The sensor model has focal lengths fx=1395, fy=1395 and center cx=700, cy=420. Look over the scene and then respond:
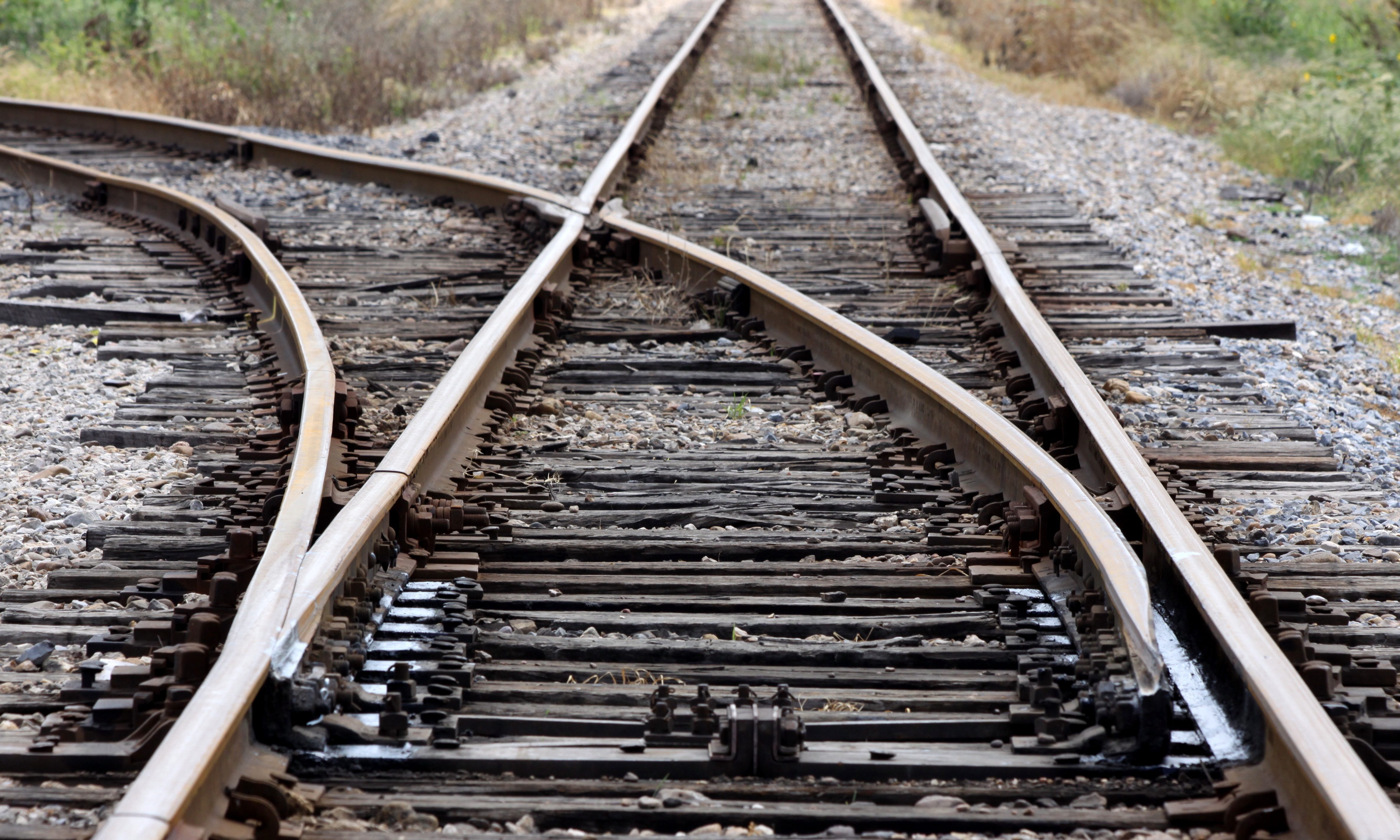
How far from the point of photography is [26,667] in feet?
10.0

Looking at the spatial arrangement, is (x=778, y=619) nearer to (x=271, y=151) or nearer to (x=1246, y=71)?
(x=271, y=151)

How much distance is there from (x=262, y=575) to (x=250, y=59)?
11.9 metres

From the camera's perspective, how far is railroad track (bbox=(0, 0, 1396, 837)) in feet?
8.09

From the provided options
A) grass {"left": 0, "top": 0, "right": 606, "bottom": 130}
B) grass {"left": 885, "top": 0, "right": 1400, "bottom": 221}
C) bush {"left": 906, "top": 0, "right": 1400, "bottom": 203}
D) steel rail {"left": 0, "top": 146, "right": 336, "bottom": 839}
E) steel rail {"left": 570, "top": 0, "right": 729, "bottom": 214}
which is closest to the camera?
steel rail {"left": 0, "top": 146, "right": 336, "bottom": 839}

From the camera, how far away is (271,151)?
1021 cm

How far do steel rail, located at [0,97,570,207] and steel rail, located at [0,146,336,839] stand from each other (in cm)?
170

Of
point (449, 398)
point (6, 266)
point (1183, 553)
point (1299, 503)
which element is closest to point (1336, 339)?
point (1299, 503)

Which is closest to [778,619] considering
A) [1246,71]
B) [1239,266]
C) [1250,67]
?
[1239,266]

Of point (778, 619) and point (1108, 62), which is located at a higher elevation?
point (1108, 62)

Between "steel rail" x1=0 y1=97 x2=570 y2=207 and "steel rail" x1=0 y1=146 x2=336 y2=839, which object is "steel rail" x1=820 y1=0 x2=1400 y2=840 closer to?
"steel rail" x1=0 y1=146 x2=336 y2=839

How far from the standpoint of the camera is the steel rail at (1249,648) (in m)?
2.19

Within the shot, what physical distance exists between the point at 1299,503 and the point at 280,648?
291 cm

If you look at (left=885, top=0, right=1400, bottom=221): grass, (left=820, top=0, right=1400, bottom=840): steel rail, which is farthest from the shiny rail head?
(left=885, top=0, right=1400, bottom=221): grass

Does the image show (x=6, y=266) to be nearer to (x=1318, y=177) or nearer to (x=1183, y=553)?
(x=1183, y=553)
